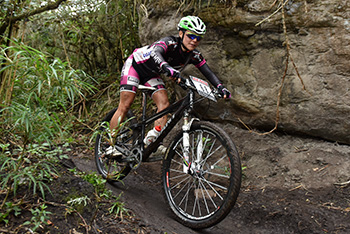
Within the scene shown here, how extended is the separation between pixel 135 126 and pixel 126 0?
3051mm

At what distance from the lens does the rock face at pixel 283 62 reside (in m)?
3.85

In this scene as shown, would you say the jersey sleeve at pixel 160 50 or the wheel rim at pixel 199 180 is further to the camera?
the jersey sleeve at pixel 160 50

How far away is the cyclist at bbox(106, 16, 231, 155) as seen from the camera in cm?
371

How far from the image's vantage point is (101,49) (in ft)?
23.9

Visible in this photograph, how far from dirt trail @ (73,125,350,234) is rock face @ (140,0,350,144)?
25cm

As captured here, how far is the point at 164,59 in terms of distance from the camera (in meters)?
3.78

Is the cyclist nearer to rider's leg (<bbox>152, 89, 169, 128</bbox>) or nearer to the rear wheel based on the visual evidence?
rider's leg (<bbox>152, 89, 169, 128</bbox>)

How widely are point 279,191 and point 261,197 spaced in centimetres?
22

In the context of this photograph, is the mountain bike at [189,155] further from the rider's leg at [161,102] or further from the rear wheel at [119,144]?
the rider's leg at [161,102]

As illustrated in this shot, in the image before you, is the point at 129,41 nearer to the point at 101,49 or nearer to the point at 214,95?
the point at 101,49

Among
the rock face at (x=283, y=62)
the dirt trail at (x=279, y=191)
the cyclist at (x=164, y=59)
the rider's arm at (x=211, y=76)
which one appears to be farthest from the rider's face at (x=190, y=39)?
the dirt trail at (x=279, y=191)

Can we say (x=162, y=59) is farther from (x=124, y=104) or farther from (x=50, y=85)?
(x=50, y=85)

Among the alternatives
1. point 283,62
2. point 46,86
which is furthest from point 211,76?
point 46,86

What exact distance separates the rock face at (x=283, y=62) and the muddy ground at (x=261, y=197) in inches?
11.0
